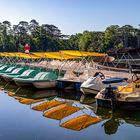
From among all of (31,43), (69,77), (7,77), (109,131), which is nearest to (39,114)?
(109,131)

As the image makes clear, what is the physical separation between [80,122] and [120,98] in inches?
158

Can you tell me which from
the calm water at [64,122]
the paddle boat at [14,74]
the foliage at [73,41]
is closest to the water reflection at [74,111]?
the calm water at [64,122]

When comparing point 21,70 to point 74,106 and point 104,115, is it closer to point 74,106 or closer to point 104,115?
point 74,106

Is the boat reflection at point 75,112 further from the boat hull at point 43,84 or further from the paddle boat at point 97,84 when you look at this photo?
the boat hull at point 43,84

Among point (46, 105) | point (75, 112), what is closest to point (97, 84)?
point (46, 105)

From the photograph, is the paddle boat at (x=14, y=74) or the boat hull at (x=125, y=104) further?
the paddle boat at (x=14, y=74)

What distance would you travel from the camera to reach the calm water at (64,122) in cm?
1744

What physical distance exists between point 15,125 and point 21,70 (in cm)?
2119

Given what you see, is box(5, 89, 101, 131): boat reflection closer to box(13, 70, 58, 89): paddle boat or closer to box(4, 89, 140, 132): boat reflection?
box(4, 89, 140, 132): boat reflection

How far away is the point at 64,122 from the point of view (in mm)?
19828

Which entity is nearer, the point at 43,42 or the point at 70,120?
the point at 70,120

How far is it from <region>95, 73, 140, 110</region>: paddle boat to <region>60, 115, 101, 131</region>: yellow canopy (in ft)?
6.63

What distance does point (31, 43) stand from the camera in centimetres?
9600

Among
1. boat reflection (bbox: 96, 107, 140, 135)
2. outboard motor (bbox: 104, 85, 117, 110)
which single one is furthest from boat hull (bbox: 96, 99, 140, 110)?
boat reflection (bbox: 96, 107, 140, 135)
